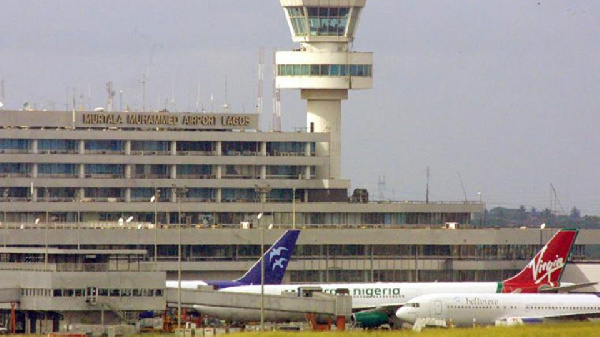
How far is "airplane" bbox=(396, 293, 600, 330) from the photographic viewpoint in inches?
6196

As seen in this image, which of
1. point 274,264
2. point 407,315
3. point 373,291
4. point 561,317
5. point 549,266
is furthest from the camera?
point 549,266

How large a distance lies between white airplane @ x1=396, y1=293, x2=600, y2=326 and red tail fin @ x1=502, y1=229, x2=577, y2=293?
16133 mm

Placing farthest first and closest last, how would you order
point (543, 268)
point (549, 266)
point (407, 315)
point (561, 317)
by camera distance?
point (549, 266) < point (543, 268) < point (561, 317) < point (407, 315)

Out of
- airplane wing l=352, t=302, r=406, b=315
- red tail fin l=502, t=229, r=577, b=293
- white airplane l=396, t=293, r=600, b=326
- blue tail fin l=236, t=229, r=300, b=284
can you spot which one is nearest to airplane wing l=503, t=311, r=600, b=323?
white airplane l=396, t=293, r=600, b=326

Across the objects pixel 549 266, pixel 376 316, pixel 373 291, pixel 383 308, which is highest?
pixel 549 266

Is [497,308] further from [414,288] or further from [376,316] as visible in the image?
[414,288]

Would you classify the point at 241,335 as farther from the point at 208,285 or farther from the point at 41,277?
the point at 208,285

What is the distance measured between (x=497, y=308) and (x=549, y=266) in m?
22.6

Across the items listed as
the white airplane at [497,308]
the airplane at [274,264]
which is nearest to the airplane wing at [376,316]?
the white airplane at [497,308]

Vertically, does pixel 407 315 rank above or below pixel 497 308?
below

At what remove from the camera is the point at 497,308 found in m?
160

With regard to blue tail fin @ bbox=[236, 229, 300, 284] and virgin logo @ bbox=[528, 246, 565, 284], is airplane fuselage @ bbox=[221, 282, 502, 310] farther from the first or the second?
virgin logo @ bbox=[528, 246, 565, 284]

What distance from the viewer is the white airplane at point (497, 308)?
157375 millimetres

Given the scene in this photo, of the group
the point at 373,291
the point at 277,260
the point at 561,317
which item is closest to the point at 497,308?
the point at 561,317
